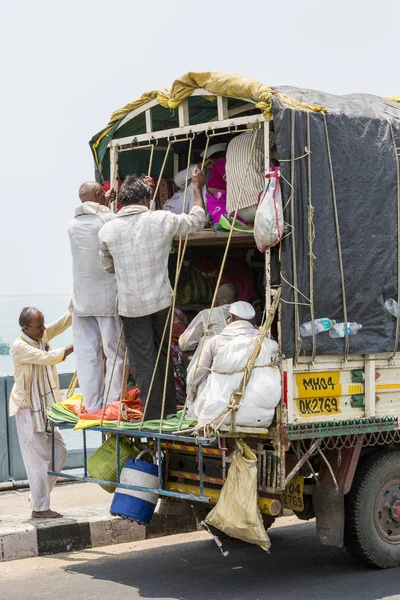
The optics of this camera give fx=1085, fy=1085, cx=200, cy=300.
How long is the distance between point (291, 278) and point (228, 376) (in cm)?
70

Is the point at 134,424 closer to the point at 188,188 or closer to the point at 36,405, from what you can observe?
the point at 36,405

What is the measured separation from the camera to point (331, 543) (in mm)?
6762

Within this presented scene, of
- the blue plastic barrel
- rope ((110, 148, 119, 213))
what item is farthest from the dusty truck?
rope ((110, 148, 119, 213))

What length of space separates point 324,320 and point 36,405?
2.50 m

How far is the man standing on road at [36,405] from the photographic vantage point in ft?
26.1

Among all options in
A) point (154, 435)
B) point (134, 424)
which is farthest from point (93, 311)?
point (154, 435)

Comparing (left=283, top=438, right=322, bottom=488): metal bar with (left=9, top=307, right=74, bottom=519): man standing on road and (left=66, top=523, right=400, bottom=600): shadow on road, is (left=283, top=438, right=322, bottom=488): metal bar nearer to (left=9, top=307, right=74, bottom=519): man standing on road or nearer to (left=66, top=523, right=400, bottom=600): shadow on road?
(left=66, top=523, right=400, bottom=600): shadow on road

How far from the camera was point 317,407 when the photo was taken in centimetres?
655

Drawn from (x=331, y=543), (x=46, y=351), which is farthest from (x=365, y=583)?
(x=46, y=351)

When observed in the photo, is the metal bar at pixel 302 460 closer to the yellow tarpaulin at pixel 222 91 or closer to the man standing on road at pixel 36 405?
the yellow tarpaulin at pixel 222 91

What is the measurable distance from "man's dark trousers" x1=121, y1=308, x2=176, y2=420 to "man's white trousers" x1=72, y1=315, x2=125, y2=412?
242mm

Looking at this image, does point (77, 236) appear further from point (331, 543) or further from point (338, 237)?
point (331, 543)

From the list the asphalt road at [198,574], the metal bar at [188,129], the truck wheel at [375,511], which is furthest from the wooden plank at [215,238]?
the asphalt road at [198,574]

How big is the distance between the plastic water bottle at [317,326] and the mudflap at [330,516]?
40.1 inches
